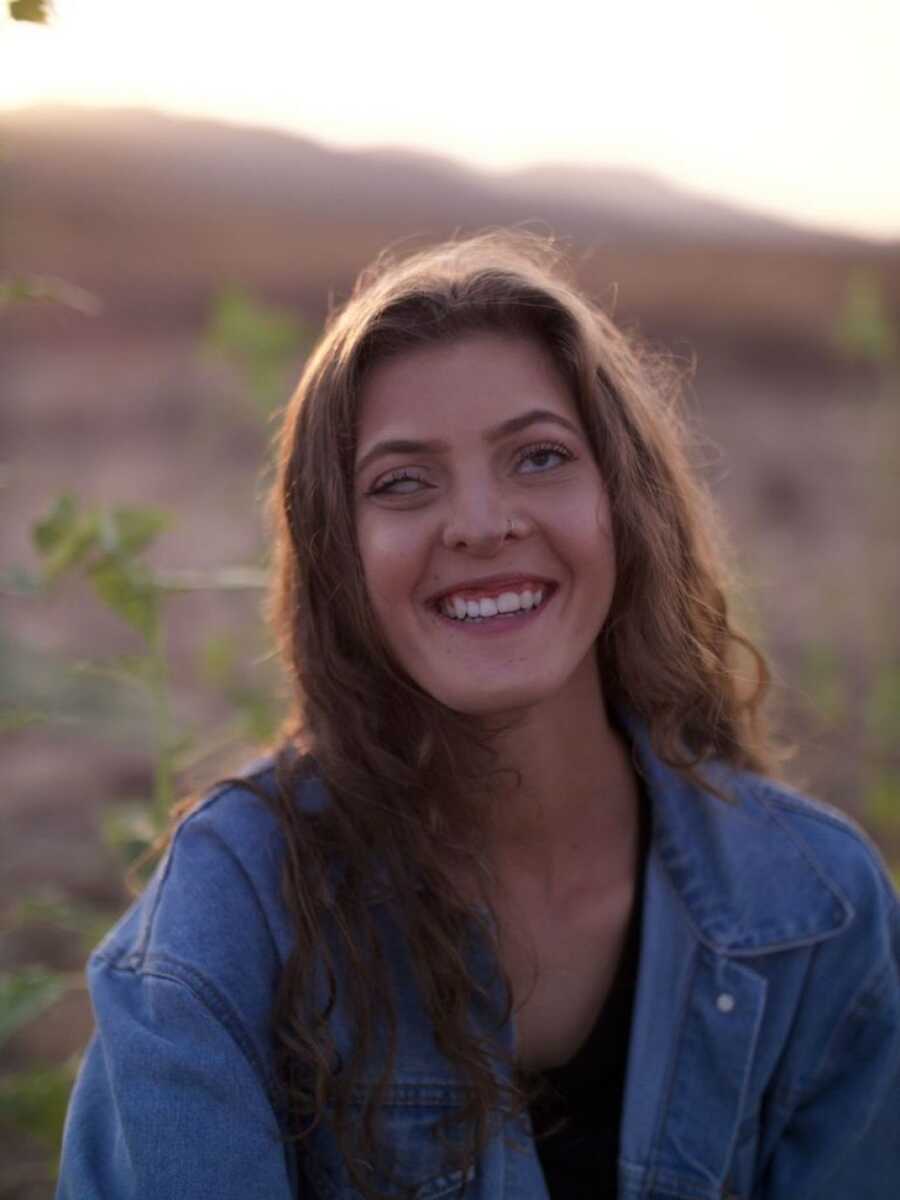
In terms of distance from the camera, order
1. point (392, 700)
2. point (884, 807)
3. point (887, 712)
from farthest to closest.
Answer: point (887, 712), point (884, 807), point (392, 700)

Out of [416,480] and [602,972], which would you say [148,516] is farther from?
[602,972]

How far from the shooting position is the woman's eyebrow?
1.59 metres

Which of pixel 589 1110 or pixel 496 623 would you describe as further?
pixel 589 1110

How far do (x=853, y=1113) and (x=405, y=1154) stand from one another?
598 millimetres

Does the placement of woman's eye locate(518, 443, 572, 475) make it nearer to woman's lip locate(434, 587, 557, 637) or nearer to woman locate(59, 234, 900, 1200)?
woman locate(59, 234, 900, 1200)

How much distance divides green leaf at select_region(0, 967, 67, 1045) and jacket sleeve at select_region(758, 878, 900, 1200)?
39.0 inches

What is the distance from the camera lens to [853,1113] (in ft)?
5.67

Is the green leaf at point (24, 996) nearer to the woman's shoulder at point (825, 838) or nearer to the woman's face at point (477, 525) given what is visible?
the woman's face at point (477, 525)

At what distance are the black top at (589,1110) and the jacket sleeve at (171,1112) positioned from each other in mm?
388

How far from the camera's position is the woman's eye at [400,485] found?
1.62m

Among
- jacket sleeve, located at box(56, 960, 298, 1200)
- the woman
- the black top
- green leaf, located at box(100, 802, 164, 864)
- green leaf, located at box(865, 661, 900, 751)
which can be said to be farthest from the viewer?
green leaf, located at box(865, 661, 900, 751)

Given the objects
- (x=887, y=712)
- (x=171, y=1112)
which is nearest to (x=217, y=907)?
(x=171, y=1112)

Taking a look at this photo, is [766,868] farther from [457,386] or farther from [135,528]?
[135,528]

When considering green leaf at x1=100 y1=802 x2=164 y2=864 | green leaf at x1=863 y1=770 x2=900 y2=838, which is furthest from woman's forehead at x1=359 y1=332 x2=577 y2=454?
green leaf at x1=863 y1=770 x2=900 y2=838
